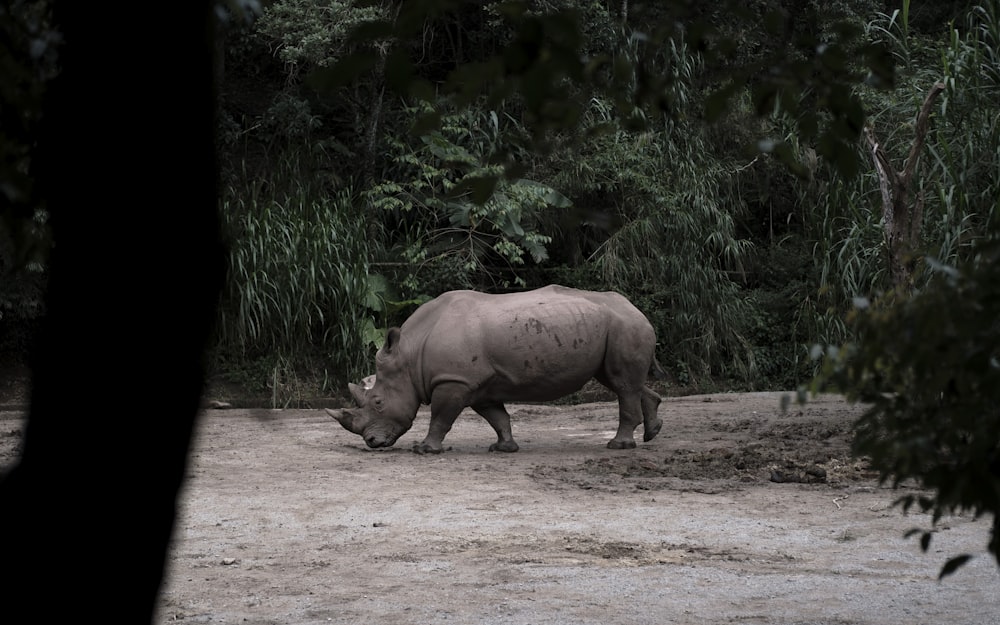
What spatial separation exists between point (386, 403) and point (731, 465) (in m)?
2.66

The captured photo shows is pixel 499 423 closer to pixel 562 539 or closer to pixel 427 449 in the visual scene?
pixel 427 449

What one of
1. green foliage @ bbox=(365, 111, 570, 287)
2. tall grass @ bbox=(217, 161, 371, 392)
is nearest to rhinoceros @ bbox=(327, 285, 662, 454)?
tall grass @ bbox=(217, 161, 371, 392)

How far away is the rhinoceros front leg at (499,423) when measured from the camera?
1008 cm

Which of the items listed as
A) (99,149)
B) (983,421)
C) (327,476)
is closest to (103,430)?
(99,149)

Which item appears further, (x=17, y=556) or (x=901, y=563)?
(x=901, y=563)

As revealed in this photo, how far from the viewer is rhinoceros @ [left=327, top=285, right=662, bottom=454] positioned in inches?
389

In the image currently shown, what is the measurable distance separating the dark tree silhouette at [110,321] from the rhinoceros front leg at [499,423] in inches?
324

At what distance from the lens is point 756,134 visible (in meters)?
17.6

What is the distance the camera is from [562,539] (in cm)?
649

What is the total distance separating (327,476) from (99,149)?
702 cm

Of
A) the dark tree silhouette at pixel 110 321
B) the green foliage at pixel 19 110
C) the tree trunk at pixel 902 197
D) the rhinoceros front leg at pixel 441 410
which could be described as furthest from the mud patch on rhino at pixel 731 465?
the dark tree silhouette at pixel 110 321

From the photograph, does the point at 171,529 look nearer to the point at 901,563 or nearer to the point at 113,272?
the point at 113,272

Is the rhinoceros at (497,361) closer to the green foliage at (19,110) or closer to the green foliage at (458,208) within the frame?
the green foliage at (458,208)

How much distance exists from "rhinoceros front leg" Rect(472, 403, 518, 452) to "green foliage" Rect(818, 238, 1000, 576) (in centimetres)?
775
